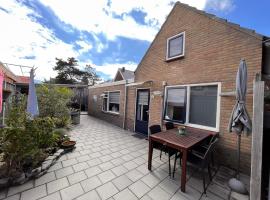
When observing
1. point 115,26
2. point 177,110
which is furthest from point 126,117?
point 115,26

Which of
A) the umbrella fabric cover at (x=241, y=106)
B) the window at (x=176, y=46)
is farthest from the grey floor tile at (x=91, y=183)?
the window at (x=176, y=46)

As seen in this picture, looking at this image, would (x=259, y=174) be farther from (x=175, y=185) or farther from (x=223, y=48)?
(x=223, y=48)

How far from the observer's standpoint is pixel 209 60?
4.64m

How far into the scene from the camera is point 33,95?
3504mm

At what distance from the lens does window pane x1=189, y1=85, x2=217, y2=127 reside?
447 cm

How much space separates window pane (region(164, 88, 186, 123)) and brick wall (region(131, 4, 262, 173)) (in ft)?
1.23

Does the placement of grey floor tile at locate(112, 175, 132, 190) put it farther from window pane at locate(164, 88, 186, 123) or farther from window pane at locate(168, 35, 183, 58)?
window pane at locate(168, 35, 183, 58)

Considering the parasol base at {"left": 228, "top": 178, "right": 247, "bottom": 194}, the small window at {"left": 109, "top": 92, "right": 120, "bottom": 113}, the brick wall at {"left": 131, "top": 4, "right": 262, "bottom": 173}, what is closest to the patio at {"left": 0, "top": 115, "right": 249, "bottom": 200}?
the parasol base at {"left": 228, "top": 178, "right": 247, "bottom": 194}

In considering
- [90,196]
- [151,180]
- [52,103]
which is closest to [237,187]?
[151,180]

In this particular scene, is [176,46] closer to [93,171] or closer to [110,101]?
[93,171]

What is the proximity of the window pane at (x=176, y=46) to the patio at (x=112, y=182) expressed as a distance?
4300mm

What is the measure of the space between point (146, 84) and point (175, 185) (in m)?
5.02

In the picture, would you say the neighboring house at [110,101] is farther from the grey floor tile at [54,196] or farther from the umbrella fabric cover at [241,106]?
the grey floor tile at [54,196]

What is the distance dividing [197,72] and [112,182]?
4.48 metres
